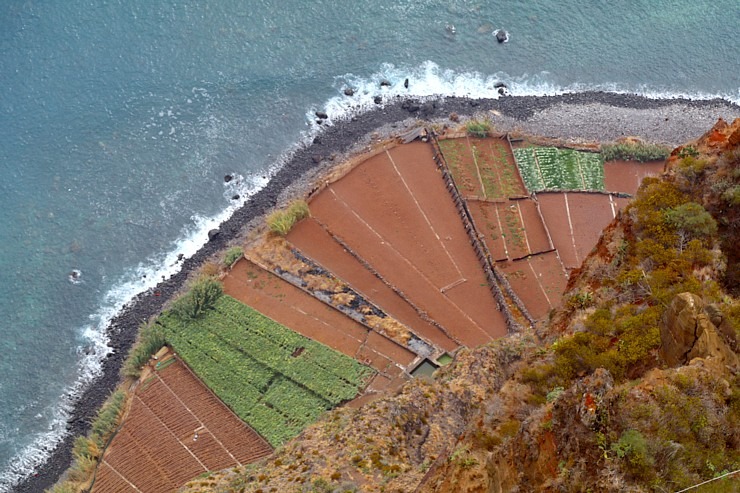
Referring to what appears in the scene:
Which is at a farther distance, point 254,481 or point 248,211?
point 248,211

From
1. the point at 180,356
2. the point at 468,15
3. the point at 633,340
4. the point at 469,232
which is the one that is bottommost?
the point at 180,356

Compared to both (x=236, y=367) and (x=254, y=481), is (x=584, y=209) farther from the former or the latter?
(x=254, y=481)

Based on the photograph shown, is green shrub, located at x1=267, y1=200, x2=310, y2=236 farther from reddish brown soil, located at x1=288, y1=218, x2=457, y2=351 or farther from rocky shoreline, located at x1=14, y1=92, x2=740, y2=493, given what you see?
rocky shoreline, located at x1=14, y1=92, x2=740, y2=493

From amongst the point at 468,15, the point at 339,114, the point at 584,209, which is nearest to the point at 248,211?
the point at 339,114

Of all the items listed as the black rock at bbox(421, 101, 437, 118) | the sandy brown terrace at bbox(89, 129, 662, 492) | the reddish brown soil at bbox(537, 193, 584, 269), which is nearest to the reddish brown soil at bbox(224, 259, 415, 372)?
the sandy brown terrace at bbox(89, 129, 662, 492)

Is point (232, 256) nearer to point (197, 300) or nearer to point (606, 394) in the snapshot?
point (197, 300)
